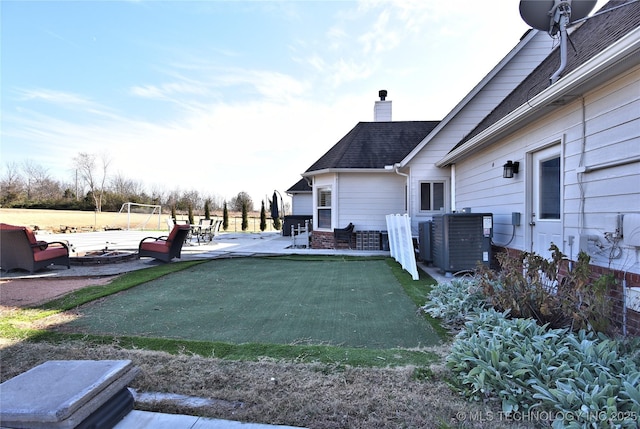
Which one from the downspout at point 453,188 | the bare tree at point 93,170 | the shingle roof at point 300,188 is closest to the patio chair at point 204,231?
the shingle roof at point 300,188

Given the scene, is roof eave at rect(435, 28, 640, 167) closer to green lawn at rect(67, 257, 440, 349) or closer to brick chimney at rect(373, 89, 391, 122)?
green lawn at rect(67, 257, 440, 349)

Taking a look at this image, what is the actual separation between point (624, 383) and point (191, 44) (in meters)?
11.0

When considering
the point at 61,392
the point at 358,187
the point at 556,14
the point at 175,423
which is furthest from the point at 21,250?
the point at 556,14

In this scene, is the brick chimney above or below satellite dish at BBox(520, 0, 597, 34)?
above

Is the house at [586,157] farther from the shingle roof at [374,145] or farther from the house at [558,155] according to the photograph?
the shingle roof at [374,145]

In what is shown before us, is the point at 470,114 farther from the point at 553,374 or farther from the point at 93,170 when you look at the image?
the point at 93,170

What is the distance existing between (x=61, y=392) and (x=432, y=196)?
387 inches

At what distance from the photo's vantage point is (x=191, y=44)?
9.09 m

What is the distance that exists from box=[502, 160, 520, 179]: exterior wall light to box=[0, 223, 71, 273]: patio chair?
9.56 meters

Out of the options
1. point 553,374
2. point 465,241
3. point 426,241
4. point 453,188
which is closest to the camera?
point 553,374

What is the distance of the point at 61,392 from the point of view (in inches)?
73.0

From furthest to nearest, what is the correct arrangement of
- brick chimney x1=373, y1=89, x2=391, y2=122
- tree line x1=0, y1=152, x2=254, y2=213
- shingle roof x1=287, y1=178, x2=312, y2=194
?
tree line x1=0, y1=152, x2=254, y2=213
shingle roof x1=287, y1=178, x2=312, y2=194
brick chimney x1=373, y1=89, x2=391, y2=122

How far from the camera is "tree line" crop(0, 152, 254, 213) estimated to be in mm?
37281

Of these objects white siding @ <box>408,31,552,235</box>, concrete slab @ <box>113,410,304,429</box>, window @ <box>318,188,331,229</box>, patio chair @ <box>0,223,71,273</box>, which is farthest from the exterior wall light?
patio chair @ <box>0,223,71,273</box>
